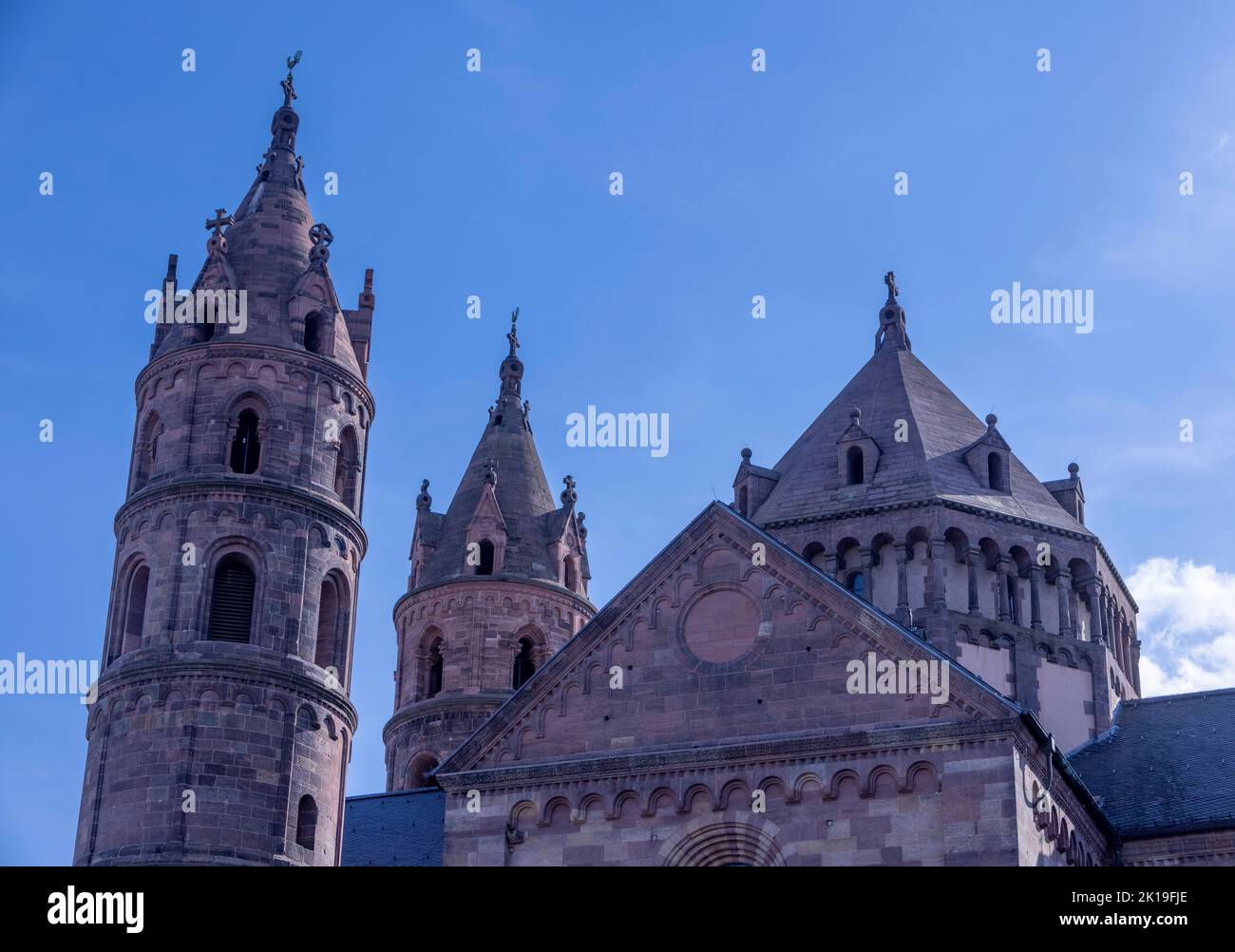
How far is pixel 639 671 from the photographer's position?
34.8 meters

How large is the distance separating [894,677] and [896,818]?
2.46 metres

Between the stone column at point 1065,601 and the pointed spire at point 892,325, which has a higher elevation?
the pointed spire at point 892,325

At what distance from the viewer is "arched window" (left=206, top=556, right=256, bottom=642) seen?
40.4 m

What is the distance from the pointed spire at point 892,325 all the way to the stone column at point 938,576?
9313 mm

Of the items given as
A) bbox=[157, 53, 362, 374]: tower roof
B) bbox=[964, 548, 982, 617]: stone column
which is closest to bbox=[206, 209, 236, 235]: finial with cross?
bbox=[157, 53, 362, 374]: tower roof

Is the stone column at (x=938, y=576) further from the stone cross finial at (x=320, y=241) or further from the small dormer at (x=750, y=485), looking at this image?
the stone cross finial at (x=320, y=241)

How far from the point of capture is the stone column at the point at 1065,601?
4603 centimetres

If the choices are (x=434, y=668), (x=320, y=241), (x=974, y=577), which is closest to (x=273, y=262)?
(x=320, y=241)

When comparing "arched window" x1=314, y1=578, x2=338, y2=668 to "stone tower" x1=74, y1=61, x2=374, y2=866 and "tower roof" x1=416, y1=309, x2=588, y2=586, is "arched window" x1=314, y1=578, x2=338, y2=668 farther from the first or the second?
"tower roof" x1=416, y1=309, x2=588, y2=586

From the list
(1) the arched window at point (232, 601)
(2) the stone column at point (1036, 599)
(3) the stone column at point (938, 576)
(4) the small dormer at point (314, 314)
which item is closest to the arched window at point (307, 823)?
(1) the arched window at point (232, 601)

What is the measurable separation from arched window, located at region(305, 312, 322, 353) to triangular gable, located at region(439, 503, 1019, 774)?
1221cm

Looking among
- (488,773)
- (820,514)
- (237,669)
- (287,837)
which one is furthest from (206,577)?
(820,514)
